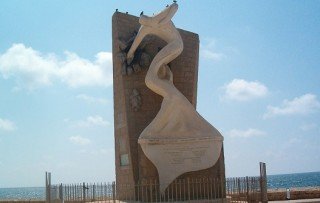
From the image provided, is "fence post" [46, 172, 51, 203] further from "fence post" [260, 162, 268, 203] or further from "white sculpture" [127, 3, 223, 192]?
"fence post" [260, 162, 268, 203]

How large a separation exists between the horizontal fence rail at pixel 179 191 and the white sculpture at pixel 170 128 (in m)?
0.38

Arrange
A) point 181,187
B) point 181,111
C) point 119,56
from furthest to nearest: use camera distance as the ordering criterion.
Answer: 1. point 119,56
2. point 181,111
3. point 181,187

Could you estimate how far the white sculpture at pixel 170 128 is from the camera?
14484 millimetres

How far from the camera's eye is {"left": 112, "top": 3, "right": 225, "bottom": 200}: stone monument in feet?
47.7

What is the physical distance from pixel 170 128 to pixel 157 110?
1.51 meters

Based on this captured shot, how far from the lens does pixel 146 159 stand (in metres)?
14.4

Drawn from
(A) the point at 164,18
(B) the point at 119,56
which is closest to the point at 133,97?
(B) the point at 119,56

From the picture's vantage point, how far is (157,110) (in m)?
16.2

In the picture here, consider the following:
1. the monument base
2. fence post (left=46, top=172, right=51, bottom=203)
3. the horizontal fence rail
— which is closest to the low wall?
the horizontal fence rail

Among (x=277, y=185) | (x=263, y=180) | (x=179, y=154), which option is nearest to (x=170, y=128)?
(x=179, y=154)

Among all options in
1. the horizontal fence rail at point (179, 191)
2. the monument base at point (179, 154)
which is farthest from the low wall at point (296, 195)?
the monument base at point (179, 154)

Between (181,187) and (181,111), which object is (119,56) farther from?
(181,187)

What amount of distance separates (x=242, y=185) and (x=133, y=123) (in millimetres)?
4457

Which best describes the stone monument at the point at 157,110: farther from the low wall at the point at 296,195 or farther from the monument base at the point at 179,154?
the low wall at the point at 296,195
